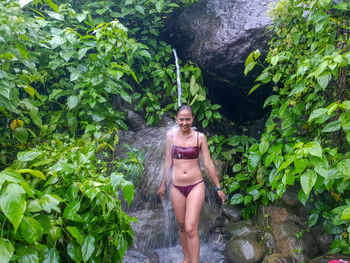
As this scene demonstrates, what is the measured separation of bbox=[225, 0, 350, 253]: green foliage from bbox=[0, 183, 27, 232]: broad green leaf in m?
2.26

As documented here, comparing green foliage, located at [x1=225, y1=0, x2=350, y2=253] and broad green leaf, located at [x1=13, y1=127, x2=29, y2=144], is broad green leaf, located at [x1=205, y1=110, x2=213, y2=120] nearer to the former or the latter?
green foliage, located at [x1=225, y1=0, x2=350, y2=253]

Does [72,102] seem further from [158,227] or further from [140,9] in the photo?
[140,9]

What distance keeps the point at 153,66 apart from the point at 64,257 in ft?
14.5

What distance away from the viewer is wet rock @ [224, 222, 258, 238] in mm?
4142

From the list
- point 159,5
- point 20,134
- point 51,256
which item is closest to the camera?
point 51,256

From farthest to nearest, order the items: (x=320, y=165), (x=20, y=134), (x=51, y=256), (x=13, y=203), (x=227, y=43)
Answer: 1. (x=227, y=43)
2. (x=20, y=134)
3. (x=320, y=165)
4. (x=51, y=256)
5. (x=13, y=203)

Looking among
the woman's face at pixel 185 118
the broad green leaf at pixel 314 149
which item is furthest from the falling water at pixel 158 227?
the broad green leaf at pixel 314 149

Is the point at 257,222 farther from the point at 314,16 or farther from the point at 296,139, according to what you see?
the point at 314,16

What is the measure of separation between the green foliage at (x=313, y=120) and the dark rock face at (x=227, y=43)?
974mm

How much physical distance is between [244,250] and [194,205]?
1124mm

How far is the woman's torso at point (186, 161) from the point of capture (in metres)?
3.46

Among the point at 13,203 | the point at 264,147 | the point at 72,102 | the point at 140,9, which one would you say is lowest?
the point at 264,147

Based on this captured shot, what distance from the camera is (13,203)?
151cm

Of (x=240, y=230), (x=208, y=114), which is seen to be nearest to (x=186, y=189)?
(x=240, y=230)
